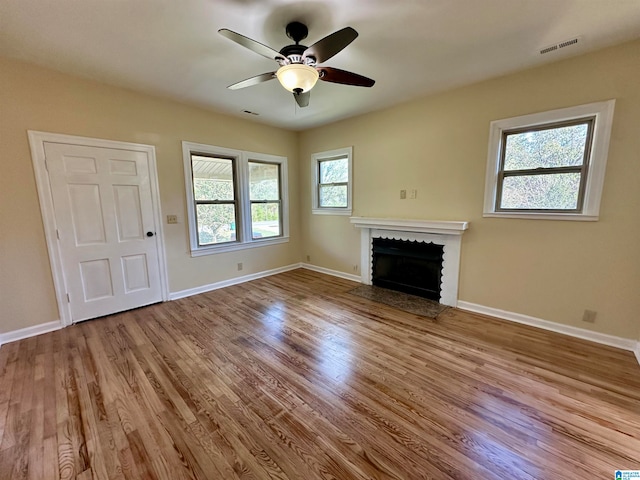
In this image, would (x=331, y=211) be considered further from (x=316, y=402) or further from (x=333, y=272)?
(x=316, y=402)

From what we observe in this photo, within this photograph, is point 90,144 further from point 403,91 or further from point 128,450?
point 403,91

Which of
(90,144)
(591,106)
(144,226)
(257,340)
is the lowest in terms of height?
(257,340)

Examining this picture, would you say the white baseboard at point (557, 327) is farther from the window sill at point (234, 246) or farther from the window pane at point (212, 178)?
the window pane at point (212, 178)

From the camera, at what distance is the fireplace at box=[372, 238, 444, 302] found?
3.49m

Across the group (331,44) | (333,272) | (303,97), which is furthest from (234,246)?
(331,44)

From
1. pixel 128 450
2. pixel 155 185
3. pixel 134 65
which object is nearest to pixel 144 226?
pixel 155 185

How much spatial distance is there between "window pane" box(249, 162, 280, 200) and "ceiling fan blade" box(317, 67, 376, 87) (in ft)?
8.71

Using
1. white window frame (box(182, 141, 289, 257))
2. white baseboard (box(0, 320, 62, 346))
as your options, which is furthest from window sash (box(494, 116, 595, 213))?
white baseboard (box(0, 320, 62, 346))

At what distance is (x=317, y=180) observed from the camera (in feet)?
16.0

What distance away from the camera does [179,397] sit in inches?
73.1

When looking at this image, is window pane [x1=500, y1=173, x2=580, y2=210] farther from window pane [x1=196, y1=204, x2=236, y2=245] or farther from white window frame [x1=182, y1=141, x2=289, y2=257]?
window pane [x1=196, y1=204, x2=236, y2=245]

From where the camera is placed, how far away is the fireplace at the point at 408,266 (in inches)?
137

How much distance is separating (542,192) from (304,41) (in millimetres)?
2821

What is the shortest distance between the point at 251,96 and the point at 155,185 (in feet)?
5.59
